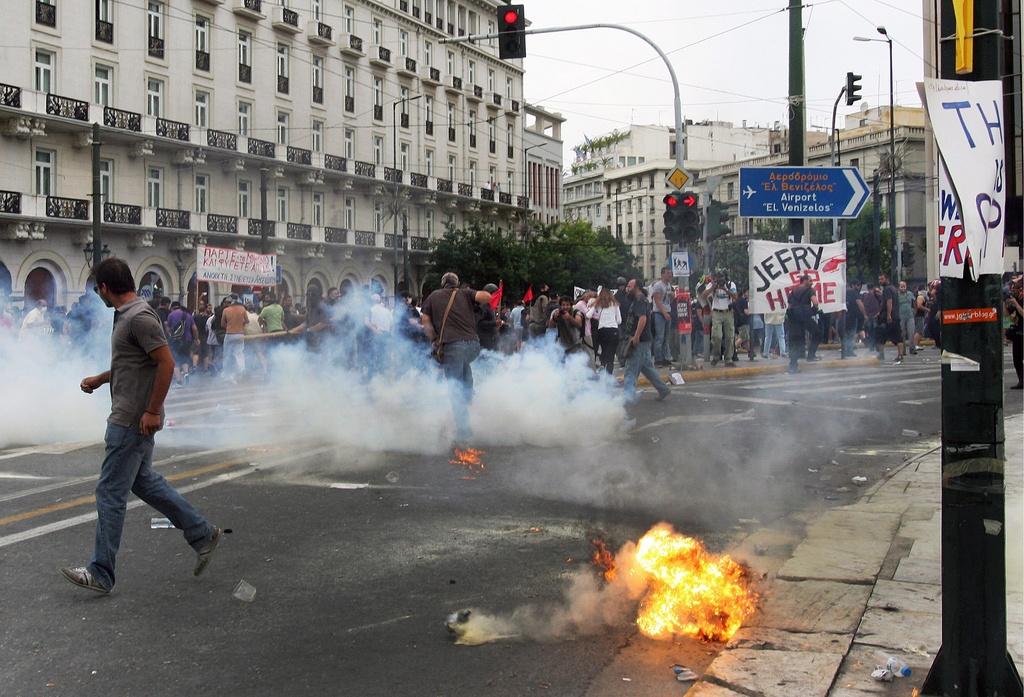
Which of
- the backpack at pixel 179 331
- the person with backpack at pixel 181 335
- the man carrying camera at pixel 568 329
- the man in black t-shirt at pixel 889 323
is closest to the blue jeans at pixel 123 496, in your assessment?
the man carrying camera at pixel 568 329

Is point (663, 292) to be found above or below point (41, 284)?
below

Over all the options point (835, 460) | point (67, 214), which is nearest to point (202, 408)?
point (835, 460)

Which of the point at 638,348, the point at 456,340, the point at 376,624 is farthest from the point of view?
the point at 638,348

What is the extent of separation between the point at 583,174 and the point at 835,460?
118m

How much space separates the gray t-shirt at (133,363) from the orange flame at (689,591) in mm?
2754

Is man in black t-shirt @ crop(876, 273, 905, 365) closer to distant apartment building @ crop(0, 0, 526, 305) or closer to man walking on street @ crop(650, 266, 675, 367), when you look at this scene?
man walking on street @ crop(650, 266, 675, 367)

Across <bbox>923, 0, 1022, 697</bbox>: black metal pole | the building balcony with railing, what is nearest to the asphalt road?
<bbox>923, 0, 1022, 697</bbox>: black metal pole

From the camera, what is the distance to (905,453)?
9.96m

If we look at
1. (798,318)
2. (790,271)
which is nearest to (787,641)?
(790,271)

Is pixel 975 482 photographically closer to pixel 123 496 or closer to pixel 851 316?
pixel 123 496

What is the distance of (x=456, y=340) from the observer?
10.4 metres

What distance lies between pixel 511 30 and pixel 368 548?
43.3ft

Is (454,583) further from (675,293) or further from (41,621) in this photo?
(675,293)

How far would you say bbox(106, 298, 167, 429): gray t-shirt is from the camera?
5457mm
